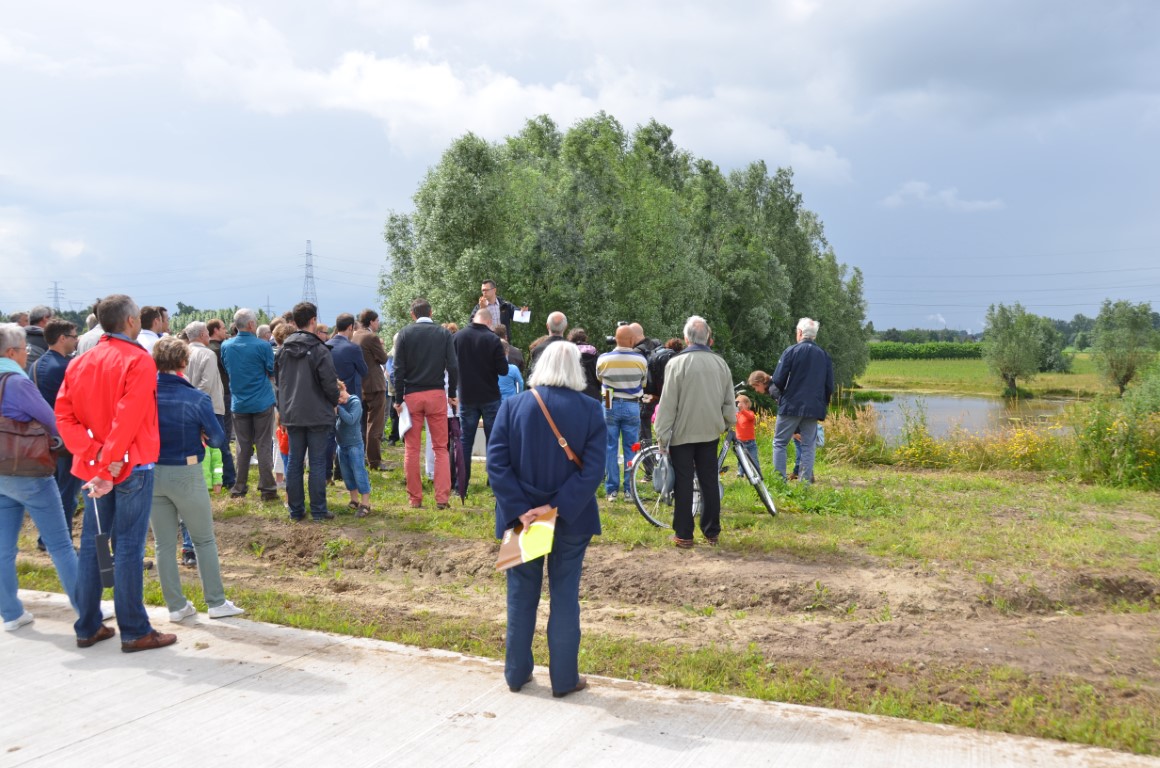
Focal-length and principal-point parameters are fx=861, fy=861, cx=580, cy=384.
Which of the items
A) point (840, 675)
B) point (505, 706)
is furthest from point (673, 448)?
point (505, 706)

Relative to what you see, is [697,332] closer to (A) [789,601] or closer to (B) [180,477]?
(A) [789,601]

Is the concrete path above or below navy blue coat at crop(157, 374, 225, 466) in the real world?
below

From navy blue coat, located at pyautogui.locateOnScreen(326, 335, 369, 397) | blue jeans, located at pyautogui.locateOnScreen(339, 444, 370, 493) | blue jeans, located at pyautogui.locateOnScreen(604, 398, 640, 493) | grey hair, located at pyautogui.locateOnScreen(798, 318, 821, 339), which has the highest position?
grey hair, located at pyautogui.locateOnScreen(798, 318, 821, 339)

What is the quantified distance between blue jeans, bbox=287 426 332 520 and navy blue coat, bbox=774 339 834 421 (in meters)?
5.38

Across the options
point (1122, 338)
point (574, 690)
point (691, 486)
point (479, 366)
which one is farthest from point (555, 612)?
point (1122, 338)

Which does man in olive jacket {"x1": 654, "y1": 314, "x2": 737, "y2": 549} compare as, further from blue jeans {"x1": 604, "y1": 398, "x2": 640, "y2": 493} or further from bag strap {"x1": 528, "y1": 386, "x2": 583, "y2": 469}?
bag strap {"x1": 528, "y1": 386, "x2": 583, "y2": 469}

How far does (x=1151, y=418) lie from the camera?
11.8 metres

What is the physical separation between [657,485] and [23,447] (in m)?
5.49

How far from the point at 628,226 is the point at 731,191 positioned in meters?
13.3

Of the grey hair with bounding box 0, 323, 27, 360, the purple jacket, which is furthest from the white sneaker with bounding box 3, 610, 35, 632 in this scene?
the grey hair with bounding box 0, 323, 27, 360

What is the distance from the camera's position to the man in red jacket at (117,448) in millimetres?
5086

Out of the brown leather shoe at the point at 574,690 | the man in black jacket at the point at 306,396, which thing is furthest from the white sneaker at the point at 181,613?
the man in black jacket at the point at 306,396

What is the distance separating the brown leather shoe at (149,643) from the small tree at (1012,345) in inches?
3156

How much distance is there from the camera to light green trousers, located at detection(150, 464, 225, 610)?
5648 millimetres
